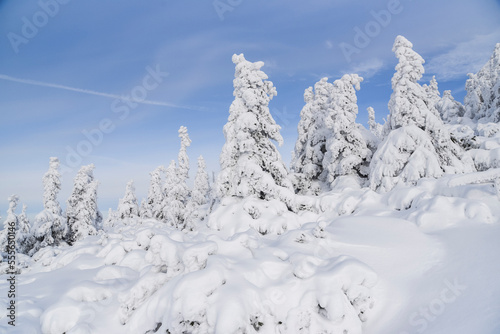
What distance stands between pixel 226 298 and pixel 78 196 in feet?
114

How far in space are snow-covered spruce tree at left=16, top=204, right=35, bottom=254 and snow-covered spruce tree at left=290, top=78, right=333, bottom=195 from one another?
29.2 m

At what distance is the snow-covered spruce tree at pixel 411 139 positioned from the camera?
791 inches

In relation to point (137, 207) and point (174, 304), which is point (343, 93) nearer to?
point (174, 304)

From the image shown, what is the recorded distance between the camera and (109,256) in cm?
1197

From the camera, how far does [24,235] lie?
27.1 metres

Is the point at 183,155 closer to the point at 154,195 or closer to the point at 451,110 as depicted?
the point at 154,195

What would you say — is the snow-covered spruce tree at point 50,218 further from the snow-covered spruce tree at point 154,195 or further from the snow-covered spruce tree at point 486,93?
the snow-covered spruce tree at point 486,93

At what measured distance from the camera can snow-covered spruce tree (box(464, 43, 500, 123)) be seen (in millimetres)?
39281

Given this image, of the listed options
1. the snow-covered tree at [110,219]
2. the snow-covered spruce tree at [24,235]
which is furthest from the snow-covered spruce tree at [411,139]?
the snow-covered tree at [110,219]

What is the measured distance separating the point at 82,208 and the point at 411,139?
3495 cm

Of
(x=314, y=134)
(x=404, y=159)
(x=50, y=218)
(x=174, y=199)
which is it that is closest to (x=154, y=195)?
(x=174, y=199)

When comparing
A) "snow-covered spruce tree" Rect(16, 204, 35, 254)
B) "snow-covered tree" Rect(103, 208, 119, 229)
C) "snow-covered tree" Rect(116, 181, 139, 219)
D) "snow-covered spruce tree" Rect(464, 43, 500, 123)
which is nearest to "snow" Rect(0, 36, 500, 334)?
"snow-covered spruce tree" Rect(16, 204, 35, 254)

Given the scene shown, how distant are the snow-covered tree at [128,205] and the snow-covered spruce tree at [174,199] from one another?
7299 mm

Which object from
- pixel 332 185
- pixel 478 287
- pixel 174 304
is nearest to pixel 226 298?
pixel 174 304
